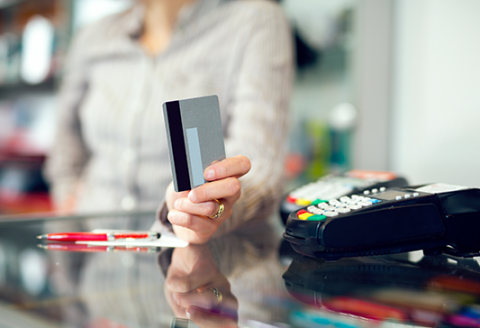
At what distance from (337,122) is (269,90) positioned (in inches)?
21.9

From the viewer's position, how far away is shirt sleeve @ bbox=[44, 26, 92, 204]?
1.17 metres

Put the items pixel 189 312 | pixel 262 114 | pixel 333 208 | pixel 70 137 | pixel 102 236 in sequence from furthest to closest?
1. pixel 70 137
2. pixel 262 114
3. pixel 102 236
4. pixel 333 208
5. pixel 189 312

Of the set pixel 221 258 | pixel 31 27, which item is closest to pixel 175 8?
pixel 221 258

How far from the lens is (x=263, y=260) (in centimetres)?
39

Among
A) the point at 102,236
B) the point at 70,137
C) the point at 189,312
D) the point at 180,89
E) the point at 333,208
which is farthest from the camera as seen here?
the point at 70,137

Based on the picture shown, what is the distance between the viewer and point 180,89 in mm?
881

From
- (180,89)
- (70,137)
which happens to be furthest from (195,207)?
(70,137)

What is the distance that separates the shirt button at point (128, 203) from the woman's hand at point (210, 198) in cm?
51

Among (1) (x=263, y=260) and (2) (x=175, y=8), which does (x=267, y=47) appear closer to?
A: (2) (x=175, y=8)

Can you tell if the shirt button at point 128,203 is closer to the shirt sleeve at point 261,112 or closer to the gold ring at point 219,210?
the shirt sleeve at point 261,112

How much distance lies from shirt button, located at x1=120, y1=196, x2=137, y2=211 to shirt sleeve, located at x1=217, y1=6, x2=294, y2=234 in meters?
0.29

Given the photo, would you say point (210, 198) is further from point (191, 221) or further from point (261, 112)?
point (261, 112)

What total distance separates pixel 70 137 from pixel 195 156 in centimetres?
99

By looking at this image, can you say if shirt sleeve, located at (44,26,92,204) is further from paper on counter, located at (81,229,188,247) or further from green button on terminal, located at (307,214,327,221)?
green button on terminal, located at (307,214,327,221)
